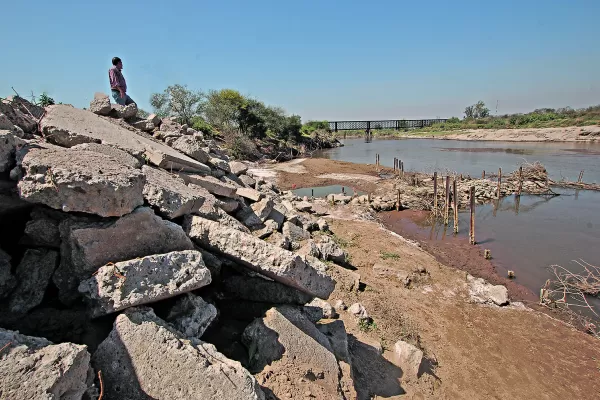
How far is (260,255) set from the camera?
3.86m

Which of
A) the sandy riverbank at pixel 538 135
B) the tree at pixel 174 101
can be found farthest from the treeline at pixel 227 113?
the sandy riverbank at pixel 538 135

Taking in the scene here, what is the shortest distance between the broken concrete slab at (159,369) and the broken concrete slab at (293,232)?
5769mm

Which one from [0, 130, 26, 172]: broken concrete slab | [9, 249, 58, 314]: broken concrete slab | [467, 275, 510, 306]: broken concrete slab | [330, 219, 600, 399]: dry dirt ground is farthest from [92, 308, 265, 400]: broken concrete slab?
[467, 275, 510, 306]: broken concrete slab

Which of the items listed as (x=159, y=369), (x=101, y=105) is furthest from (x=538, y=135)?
(x=159, y=369)

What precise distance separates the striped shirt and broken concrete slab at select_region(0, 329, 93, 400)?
758 centimetres

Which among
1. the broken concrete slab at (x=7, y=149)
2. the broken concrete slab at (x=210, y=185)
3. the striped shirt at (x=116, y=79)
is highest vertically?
the striped shirt at (x=116, y=79)

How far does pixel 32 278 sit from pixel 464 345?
7219 mm

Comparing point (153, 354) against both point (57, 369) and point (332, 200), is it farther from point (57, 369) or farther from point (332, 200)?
point (332, 200)

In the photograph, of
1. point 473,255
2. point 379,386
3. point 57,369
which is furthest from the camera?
point 473,255

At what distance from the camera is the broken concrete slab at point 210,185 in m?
6.32

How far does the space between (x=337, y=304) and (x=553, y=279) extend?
890cm

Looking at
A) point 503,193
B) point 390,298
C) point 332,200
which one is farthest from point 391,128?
point 390,298

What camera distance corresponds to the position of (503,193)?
2261 cm

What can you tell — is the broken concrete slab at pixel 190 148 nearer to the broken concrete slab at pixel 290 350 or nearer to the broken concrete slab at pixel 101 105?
the broken concrete slab at pixel 101 105
